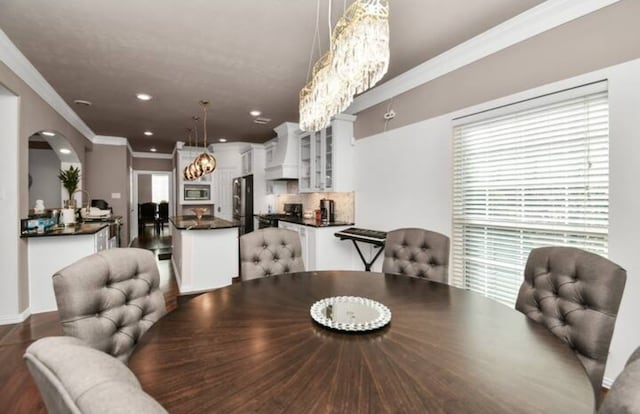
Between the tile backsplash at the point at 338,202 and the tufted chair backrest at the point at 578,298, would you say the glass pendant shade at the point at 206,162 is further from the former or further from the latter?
the tufted chair backrest at the point at 578,298

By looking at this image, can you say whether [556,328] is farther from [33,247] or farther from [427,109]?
[33,247]

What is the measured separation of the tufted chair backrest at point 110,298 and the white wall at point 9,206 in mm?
2596

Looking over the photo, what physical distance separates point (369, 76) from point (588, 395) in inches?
55.7

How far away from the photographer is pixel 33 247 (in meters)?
3.24

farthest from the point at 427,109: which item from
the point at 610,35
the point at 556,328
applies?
the point at 556,328

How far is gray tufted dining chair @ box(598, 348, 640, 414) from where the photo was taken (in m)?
0.49

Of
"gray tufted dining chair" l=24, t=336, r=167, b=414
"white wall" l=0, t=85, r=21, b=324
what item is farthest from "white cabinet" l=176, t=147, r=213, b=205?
"gray tufted dining chair" l=24, t=336, r=167, b=414

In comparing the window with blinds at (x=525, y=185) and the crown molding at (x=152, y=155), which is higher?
the crown molding at (x=152, y=155)

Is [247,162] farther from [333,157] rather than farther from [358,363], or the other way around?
[358,363]

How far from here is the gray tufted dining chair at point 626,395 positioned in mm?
490

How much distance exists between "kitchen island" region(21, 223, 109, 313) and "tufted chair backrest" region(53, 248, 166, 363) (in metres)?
2.63

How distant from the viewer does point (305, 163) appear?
16.8 ft

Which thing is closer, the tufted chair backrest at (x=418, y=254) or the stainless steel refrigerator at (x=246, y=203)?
the tufted chair backrest at (x=418, y=254)

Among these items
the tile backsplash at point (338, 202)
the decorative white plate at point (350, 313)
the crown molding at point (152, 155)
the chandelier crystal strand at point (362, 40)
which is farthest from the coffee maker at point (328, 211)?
the crown molding at point (152, 155)
